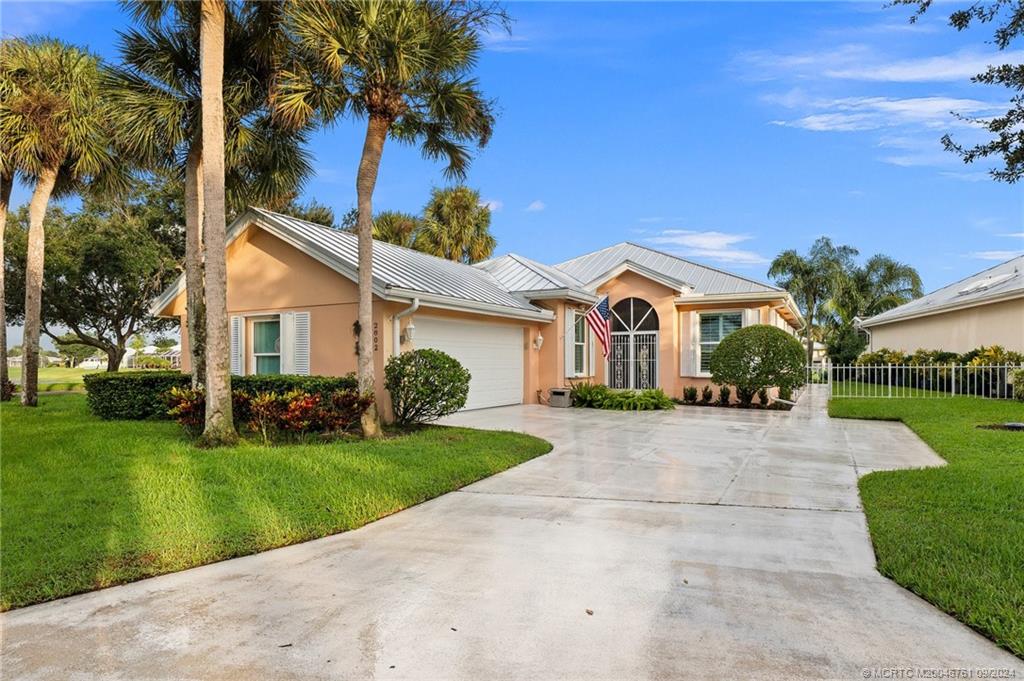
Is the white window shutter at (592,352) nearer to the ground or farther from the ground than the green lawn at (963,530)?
farther from the ground

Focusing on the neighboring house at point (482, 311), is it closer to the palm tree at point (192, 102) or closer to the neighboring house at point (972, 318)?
the palm tree at point (192, 102)

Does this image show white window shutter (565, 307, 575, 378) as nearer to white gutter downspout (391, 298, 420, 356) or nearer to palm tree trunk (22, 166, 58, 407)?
white gutter downspout (391, 298, 420, 356)

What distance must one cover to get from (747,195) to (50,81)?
22.1 meters

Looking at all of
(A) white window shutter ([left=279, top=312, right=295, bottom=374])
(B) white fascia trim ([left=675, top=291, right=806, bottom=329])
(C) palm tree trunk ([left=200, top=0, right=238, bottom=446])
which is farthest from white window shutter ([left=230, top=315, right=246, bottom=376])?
(B) white fascia trim ([left=675, top=291, right=806, bottom=329])

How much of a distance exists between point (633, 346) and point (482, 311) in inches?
279

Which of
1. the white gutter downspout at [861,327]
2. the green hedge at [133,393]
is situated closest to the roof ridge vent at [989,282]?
the white gutter downspout at [861,327]

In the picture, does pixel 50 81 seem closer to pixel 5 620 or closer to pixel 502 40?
pixel 502 40

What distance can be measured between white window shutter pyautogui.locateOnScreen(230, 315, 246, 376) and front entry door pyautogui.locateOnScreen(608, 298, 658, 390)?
35.2ft

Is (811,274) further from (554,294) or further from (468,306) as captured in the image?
(468,306)

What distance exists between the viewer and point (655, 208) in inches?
979

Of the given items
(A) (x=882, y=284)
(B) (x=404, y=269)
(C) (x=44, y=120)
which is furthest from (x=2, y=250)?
(A) (x=882, y=284)

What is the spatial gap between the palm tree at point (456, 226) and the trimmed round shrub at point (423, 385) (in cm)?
1944

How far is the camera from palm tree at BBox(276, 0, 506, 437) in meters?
8.46

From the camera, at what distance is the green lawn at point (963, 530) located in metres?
3.47
